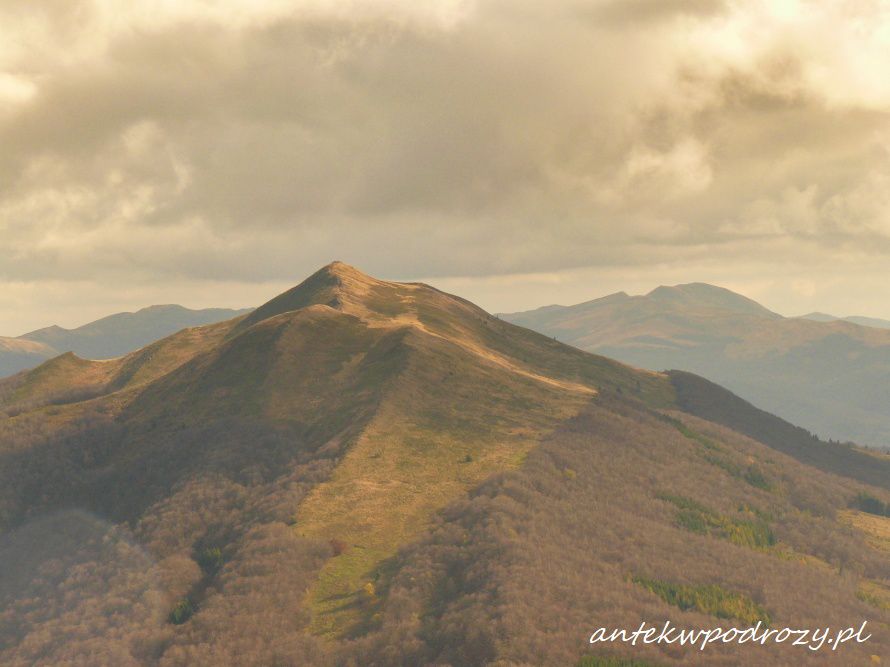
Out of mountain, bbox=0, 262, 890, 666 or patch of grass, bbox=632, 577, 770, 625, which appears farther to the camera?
patch of grass, bbox=632, 577, 770, 625

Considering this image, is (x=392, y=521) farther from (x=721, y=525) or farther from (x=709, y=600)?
(x=721, y=525)

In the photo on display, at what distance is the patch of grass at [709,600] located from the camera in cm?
3747

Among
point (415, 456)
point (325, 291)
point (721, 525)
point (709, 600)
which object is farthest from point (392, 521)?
point (325, 291)

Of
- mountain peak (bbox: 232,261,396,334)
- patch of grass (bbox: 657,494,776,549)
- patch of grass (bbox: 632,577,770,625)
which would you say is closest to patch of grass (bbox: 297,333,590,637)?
patch of grass (bbox: 657,494,776,549)

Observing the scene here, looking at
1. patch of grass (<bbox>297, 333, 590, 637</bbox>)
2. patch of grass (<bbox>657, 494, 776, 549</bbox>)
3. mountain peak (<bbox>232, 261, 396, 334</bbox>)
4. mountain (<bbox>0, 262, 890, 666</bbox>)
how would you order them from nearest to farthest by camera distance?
mountain (<bbox>0, 262, 890, 666</bbox>), patch of grass (<bbox>297, 333, 590, 637</bbox>), patch of grass (<bbox>657, 494, 776, 549</bbox>), mountain peak (<bbox>232, 261, 396, 334</bbox>)

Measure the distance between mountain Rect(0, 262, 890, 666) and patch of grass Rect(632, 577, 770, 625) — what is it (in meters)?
0.19

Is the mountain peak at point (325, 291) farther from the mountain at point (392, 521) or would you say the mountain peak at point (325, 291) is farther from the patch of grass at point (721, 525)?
the patch of grass at point (721, 525)

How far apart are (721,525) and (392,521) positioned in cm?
3386

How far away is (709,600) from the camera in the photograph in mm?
38906

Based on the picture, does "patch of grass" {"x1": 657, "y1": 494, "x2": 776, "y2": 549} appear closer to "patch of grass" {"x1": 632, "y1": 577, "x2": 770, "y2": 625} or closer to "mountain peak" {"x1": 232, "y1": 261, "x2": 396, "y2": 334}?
"patch of grass" {"x1": 632, "y1": 577, "x2": 770, "y2": 625}

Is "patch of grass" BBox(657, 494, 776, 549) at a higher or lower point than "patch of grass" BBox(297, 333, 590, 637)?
lower

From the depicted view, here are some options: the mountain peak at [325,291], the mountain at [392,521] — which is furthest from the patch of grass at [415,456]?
the mountain peak at [325,291]

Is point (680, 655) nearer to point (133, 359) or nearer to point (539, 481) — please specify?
point (539, 481)

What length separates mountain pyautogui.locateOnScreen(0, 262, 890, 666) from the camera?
34719 millimetres
